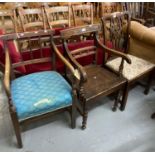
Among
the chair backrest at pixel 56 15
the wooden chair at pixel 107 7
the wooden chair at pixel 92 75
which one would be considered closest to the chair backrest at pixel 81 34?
the wooden chair at pixel 92 75

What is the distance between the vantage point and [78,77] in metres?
1.33

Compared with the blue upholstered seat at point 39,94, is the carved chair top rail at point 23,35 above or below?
above

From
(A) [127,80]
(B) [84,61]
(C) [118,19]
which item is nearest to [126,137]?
(A) [127,80]

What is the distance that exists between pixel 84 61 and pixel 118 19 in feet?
1.88

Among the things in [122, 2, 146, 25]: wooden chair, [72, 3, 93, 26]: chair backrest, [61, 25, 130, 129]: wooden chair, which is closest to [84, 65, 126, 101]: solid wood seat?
[61, 25, 130, 129]: wooden chair

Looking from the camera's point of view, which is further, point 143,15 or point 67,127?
point 143,15

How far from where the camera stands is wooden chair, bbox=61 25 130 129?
1471 millimetres

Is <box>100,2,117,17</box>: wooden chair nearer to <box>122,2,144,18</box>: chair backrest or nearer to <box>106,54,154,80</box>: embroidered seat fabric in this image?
<box>122,2,144,18</box>: chair backrest

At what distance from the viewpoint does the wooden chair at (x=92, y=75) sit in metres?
1.47

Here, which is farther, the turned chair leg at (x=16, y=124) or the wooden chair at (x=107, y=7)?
the wooden chair at (x=107, y=7)

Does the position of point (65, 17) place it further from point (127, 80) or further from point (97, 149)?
point (97, 149)

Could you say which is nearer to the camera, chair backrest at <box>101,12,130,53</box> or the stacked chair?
the stacked chair

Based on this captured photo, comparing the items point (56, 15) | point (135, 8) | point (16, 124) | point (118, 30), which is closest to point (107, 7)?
point (135, 8)

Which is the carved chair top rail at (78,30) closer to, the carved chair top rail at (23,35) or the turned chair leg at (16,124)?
the carved chair top rail at (23,35)
